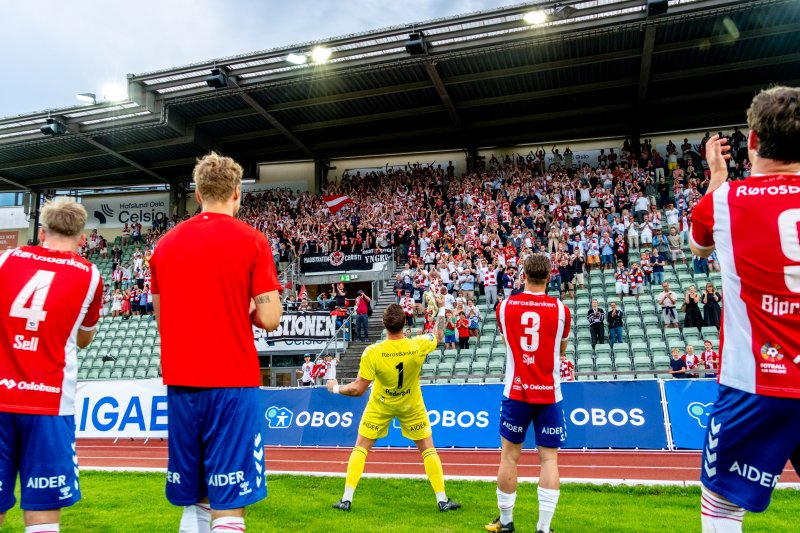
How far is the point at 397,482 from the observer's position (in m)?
7.99

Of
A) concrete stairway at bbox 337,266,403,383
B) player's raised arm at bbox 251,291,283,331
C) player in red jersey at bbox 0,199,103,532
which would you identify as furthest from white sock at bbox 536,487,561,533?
concrete stairway at bbox 337,266,403,383

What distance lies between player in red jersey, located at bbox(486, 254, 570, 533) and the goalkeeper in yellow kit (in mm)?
1275

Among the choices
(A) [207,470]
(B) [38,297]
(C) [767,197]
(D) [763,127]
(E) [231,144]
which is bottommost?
(A) [207,470]

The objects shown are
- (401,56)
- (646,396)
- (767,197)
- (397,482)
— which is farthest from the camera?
(401,56)

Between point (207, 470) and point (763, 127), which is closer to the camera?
point (763, 127)

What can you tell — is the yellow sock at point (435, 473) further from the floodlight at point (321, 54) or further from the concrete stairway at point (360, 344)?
the floodlight at point (321, 54)

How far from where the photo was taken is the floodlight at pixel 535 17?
20220 mm

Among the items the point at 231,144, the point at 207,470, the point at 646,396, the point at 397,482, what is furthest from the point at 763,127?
the point at 231,144

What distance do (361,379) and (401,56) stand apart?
17965 millimetres

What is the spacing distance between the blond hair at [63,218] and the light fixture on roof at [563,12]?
19.4 m

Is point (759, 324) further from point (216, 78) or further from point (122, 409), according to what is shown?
point (216, 78)

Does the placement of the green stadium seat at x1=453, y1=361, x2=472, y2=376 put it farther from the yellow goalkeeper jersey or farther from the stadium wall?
the yellow goalkeeper jersey

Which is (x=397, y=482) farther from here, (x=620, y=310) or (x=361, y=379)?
(x=620, y=310)

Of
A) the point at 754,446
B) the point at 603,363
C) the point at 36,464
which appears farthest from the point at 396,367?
the point at 603,363
